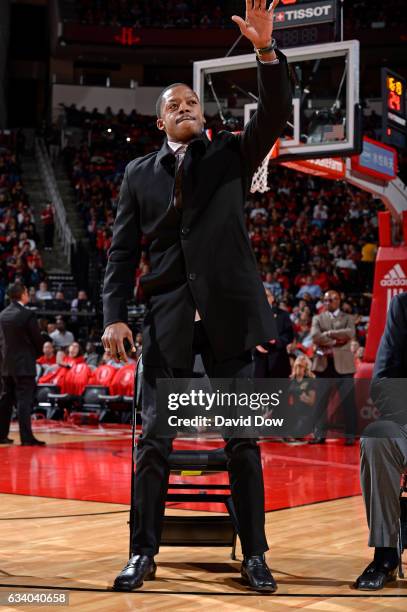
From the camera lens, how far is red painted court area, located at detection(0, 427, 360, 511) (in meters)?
6.30

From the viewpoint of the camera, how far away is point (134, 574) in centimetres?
330

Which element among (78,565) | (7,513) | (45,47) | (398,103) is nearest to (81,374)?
(398,103)

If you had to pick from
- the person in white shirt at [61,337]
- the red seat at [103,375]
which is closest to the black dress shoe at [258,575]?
the red seat at [103,375]

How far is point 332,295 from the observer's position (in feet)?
34.1

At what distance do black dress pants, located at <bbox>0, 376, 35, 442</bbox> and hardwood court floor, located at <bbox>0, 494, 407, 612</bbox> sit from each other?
4410 millimetres

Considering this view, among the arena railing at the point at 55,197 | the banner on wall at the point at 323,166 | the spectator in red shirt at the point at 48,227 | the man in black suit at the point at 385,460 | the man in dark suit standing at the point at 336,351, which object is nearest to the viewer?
the man in black suit at the point at 385,460

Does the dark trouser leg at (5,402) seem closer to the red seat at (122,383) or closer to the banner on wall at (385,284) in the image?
the red seat at (122,383)

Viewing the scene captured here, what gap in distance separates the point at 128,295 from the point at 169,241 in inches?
11.7

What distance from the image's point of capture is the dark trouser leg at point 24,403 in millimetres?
9961

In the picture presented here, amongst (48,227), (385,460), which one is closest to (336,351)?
(385,460)

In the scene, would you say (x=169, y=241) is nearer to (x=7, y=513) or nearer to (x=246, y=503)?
(x=246, y=503)

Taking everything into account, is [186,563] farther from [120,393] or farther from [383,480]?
[120,393]

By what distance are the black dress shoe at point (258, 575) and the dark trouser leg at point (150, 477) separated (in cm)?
37

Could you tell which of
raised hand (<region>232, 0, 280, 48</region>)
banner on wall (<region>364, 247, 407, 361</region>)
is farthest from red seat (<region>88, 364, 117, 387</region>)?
raised hand (<region>232, 0, 280, 48</region>)
